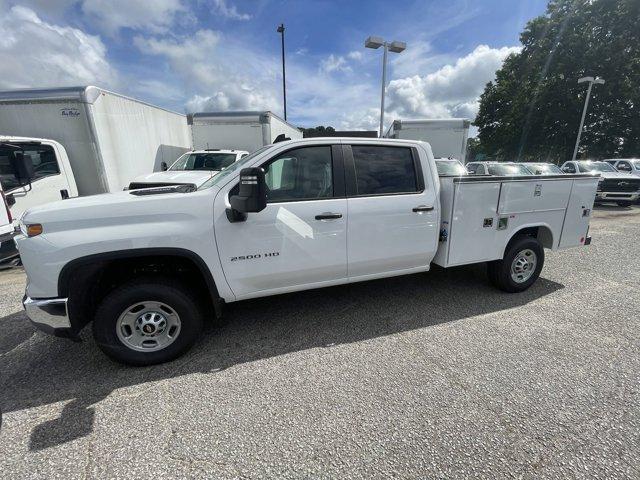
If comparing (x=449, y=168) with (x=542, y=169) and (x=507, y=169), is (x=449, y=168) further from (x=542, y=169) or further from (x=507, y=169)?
(x=542, y=169)

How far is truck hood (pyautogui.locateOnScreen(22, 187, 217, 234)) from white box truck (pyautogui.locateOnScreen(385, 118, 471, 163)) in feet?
38.5

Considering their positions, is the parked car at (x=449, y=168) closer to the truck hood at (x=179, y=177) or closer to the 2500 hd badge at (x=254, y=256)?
the truck hood at (x=179, y=177)

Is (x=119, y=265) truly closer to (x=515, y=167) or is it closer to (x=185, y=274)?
(x=185, y=274)

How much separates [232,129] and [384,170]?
7978mm

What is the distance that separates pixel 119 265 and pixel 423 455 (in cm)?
271

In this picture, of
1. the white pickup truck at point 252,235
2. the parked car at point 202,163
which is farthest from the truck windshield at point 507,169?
the parked car at point 202,163

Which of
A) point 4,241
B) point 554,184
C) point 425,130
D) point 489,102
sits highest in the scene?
point 489,102

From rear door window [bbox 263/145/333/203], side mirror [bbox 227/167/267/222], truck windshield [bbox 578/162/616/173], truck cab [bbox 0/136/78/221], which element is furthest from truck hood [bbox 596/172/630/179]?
truck cab [bbox 0/136/78/221]

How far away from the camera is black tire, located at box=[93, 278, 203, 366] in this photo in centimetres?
259

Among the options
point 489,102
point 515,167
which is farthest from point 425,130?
point 489,102

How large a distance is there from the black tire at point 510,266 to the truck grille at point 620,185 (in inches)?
479

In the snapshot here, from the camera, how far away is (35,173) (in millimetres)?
6086

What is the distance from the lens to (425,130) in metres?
13.1

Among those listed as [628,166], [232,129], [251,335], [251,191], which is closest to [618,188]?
[628,166]
